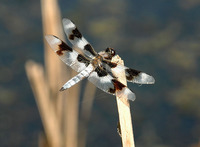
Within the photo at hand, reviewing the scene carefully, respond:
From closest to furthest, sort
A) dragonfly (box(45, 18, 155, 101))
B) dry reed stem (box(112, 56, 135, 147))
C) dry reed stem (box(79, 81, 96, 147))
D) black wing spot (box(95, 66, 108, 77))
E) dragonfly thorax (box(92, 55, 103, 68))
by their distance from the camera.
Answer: dry reed stem (box(112, 56, 135, 147))
dragonfly (box(45, 18, 155, 101))
black wing spot (box(95, 66, 108, 77))
dragonfly thorax (box(92, 55, 103, 68))
dry reed stem (box(79, 81, 96, 147))

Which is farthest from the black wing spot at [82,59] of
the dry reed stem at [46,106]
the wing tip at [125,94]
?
the wing tip at [125,94]

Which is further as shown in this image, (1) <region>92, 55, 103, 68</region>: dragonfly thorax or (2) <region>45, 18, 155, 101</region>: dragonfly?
(1) <region>92, 55, 103, 68</region>: dragonfly thorax

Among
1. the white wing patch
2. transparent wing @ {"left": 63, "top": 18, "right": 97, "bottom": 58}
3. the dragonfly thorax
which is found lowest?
the white wing patch

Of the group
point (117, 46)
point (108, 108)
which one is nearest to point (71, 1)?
point (117, 46)

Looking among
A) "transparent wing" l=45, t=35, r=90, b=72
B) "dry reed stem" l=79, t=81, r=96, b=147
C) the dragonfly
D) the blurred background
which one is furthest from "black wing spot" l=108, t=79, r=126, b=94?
the blurred background

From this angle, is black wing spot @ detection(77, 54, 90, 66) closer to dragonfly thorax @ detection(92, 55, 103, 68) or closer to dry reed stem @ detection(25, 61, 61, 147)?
dragonfly thorax @ detection(92, 55, 103, 68)

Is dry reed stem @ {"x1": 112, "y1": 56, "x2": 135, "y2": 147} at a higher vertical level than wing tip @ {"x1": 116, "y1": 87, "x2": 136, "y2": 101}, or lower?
lower

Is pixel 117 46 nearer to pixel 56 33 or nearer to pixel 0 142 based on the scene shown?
pixel 0 142
